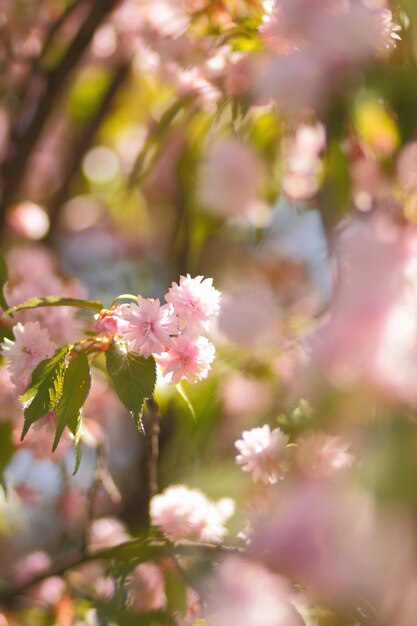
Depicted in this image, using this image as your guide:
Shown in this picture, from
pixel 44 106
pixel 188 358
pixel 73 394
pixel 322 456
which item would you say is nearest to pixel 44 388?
pixel 73 394

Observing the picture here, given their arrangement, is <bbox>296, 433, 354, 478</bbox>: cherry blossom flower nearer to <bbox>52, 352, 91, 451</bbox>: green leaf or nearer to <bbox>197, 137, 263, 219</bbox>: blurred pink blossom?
<bbox>52, 352, 91, 451</bbox>: green leaf

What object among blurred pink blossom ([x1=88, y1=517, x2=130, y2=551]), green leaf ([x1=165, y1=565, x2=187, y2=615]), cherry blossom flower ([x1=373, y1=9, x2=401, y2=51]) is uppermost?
cherry blossom flower ([x1=373, y1=9, x2=401, y2=51])

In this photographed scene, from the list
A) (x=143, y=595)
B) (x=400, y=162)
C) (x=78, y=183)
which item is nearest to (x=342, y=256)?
(x=400, y=162)

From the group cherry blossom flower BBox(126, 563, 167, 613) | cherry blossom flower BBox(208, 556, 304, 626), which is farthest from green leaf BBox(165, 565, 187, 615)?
cherry blossom flower BBox(208, 556, 304, 626)

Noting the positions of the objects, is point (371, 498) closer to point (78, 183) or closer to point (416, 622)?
point (416, 622)

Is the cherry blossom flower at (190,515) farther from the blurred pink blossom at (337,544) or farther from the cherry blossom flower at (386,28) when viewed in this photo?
the cherry blossom flower at (386,28)
